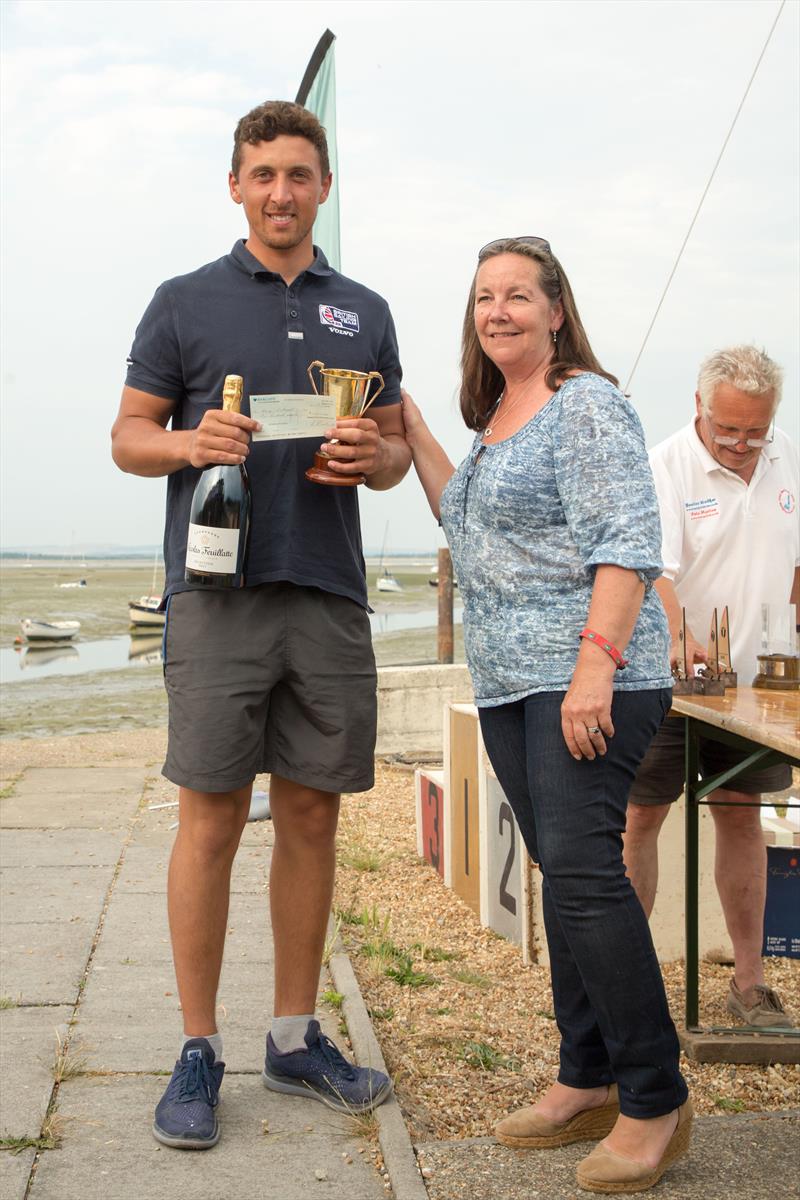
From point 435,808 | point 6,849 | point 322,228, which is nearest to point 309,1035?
point 435,808

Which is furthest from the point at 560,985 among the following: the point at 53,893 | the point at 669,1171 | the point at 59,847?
the point at 59,847

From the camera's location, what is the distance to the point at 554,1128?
2805 mm

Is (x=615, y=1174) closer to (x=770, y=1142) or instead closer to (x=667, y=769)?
(x=770, y=1142)

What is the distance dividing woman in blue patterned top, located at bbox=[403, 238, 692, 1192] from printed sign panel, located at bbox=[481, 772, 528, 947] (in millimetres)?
1598

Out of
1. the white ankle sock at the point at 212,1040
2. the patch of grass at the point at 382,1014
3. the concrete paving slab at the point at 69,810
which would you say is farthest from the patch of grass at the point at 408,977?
the concrete paving slab at the point at 69,810

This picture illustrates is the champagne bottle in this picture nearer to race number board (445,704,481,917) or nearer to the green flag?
race number board (445,704,481,917)

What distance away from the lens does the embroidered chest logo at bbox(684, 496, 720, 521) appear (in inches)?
141

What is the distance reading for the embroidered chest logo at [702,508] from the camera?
3578mm

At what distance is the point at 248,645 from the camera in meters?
2.87

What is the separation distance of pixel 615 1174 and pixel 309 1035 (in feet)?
2.84

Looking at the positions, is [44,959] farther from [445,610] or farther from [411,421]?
[445,610]

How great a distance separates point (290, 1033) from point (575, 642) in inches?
50.9

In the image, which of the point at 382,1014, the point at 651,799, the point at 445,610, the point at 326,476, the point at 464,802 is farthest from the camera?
the point at 445,610

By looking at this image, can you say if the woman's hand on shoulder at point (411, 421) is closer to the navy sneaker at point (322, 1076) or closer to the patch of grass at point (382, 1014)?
the navy sneaker at point (322, 1076)
